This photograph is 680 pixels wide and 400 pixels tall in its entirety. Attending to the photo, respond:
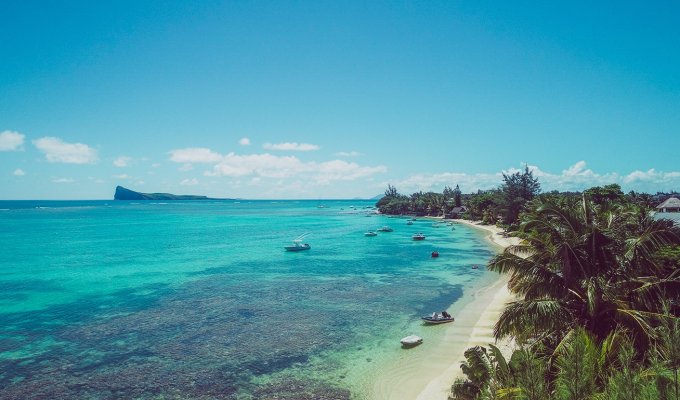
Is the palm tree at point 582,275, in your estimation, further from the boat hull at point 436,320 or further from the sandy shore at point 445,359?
the boat hull at point 436,320

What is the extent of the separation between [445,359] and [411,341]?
2.42 metres

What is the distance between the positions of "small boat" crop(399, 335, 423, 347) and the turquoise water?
507 millimetres

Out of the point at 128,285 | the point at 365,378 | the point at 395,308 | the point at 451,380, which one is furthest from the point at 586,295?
the point at 128,285

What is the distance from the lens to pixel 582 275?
13305mm

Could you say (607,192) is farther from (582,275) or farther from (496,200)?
(582,275)

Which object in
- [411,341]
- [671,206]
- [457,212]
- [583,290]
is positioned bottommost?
[411,341]

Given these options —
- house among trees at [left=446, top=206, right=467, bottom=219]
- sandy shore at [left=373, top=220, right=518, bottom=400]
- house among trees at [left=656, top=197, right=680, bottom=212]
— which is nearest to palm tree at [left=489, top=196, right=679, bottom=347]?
sandy shore at [left=373, top=220, right=518, bottom=400]

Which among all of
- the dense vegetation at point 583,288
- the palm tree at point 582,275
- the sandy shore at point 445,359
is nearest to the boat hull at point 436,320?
the sandy shore at point 445,359

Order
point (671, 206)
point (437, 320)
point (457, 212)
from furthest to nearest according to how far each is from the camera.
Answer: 1. point (457, 212)
2. point (671, 206)
3. point (437, 320)

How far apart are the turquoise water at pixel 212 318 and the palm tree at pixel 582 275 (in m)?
8.92

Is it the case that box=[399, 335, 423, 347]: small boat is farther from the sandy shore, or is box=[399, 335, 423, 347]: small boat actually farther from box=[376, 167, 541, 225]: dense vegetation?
box=[376, 167, 541, 225]: dense vegetation

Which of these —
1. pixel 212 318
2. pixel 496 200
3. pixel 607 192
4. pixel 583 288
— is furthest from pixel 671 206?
pixel 212 318

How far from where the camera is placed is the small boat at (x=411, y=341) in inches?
927

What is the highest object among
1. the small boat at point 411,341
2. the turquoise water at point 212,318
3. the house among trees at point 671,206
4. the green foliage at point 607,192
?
the green foliage at point 607,192
